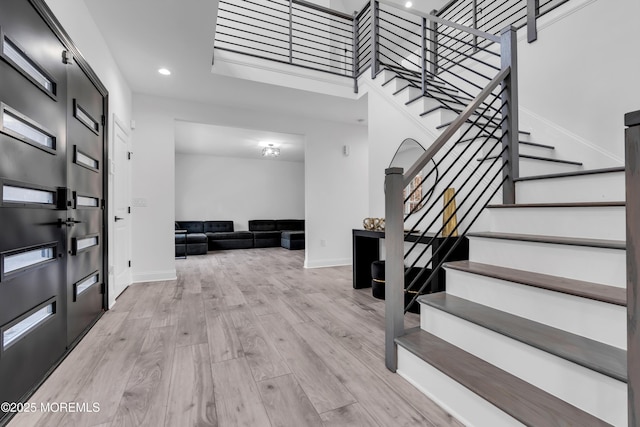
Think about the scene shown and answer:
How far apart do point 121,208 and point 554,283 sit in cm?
406

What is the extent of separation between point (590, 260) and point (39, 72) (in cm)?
297

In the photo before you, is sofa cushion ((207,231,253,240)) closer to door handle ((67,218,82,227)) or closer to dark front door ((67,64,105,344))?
dark front door ((67,64,105,344))

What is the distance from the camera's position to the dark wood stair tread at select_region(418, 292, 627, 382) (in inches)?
38.1

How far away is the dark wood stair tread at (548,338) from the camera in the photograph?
967mm

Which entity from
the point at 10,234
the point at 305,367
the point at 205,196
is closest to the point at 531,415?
the point at 305,367

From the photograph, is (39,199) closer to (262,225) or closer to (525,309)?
(525,309)

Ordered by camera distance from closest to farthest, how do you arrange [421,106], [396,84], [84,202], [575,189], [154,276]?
[575,189], [84,202], [421,106], [396,84], [154,276]

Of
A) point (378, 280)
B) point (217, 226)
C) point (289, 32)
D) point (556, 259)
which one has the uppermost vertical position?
point (289, 32)

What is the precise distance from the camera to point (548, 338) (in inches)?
45.8

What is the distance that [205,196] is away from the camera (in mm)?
8430

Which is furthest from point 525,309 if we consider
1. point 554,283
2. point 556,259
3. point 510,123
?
point 510,123

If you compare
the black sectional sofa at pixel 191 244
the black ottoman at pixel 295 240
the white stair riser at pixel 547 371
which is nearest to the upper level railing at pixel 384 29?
the white stair riser at pixel 547 371

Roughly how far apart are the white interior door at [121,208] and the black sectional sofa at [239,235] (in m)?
2.90

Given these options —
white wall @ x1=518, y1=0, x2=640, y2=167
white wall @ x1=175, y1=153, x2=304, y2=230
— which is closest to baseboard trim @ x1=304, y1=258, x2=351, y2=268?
white wall @ x1=518, y1=0, x2=640, y2=167
